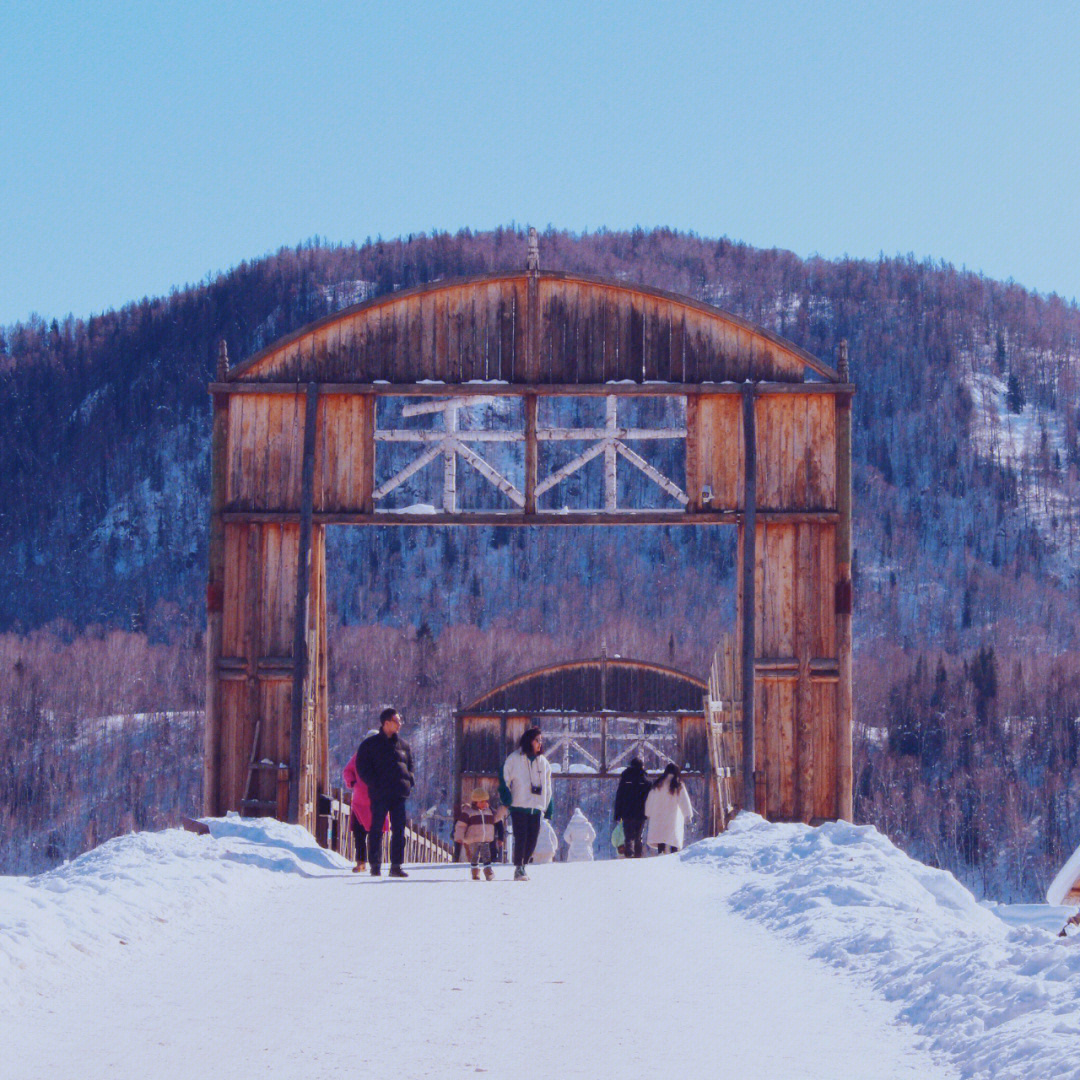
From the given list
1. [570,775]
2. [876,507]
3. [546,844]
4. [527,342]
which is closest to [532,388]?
[527,342]

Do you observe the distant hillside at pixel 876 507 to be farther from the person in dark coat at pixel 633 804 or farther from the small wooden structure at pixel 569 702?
the person in dark coat at pixel 633 804

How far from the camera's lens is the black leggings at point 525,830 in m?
15.5

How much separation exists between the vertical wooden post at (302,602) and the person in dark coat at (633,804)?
13.6 feet

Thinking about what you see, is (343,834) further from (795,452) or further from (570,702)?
(570,702)

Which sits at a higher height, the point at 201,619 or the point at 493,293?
the point at 493,293

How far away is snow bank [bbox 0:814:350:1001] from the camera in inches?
316

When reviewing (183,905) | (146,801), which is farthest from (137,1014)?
(146,801)

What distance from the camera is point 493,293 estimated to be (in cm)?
2125

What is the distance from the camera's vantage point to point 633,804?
21078mm

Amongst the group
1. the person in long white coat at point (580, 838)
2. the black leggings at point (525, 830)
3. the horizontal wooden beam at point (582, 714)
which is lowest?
the person in long white coat at point (580, 838)

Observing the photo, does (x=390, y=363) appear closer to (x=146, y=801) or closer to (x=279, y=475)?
(x=279, y=475)

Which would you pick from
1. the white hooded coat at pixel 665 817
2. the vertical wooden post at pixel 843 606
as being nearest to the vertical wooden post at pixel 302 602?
the white hooded coat at pixel 665 817

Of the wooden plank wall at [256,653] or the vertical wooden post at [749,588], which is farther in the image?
the wooden plank wall at [256,653]

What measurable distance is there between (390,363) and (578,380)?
2.45m
